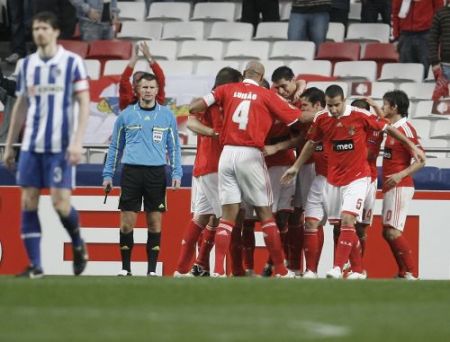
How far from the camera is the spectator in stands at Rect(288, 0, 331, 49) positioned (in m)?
19.7

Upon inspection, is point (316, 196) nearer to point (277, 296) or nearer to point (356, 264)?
point (356, 264)

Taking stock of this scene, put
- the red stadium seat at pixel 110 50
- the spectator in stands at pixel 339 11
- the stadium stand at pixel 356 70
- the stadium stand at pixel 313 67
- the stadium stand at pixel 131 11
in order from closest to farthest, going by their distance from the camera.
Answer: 1. the stadium stand at pixel 313 67
2. the stadium stand at pixel 356 70
3. the red stadium seat at pixel 110 50
4. the spectator in stands at pixel 339 11
5. the stadium stand at pixel 131 11

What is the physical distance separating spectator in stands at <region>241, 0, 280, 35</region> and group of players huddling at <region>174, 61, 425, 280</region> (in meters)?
6.63

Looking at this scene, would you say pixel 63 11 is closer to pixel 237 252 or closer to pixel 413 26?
pixel 413 26

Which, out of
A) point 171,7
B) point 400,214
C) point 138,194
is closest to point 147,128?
point 138,194

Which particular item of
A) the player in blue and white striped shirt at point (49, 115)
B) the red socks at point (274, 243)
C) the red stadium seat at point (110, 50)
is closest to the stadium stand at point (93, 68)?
the red stadium seat at point (110, 50)

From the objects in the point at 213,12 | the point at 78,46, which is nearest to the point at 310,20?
the point at 213,12

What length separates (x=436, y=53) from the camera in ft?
60.7

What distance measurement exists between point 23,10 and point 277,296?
1096 cm

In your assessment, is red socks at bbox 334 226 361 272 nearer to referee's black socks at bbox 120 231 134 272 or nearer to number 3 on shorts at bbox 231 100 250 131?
number 3 on shorts at bbox 231 100 250 131

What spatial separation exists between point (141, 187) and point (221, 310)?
493cm

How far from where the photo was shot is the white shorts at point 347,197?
13.5 metres

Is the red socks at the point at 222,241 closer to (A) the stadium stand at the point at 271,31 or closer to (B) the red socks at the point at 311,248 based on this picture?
(B) the red socks at the point at 311,248

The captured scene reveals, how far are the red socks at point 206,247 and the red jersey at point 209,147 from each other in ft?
1.94
